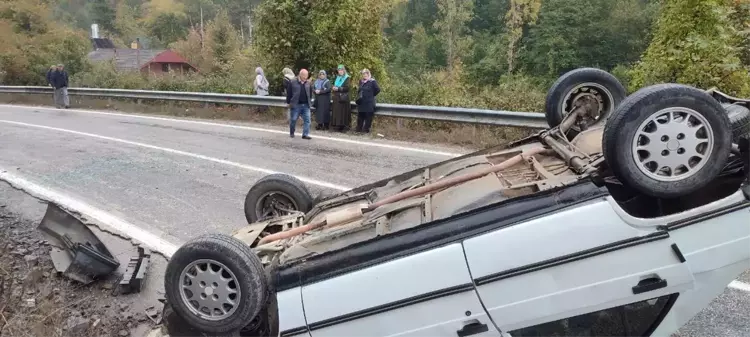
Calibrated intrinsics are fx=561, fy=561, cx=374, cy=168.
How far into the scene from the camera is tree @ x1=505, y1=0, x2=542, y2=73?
4900cm

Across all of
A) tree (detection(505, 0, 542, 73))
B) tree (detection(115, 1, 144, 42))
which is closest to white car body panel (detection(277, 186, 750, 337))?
tree (detection(505, 0, 542, 73))

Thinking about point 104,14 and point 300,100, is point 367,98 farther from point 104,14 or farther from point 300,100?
point 104,14

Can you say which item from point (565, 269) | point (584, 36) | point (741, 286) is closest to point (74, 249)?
point (565, 269)

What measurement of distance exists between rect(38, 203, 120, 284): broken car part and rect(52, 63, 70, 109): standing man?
14.9 metres

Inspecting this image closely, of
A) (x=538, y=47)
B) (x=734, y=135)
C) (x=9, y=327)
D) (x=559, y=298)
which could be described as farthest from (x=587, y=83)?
(x=538, y=47)

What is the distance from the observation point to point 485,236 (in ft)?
9.13

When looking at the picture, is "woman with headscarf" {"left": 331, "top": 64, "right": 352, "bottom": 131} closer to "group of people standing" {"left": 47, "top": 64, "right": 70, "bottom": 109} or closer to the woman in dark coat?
the woman in dark coat

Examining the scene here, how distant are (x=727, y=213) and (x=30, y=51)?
35210 mm

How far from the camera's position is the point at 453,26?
55.7m

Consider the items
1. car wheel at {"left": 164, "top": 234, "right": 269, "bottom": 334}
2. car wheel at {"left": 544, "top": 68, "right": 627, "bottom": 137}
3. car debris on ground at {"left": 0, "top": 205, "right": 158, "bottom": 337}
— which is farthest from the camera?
car wheel at {"left": 544, "top": 68, "right": 627, "bottom": 137}

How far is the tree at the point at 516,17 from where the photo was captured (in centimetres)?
4900

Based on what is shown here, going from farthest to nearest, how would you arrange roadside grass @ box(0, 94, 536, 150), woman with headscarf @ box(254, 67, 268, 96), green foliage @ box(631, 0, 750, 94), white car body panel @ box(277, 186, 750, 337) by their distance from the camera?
woman with headscarf @ box(254, 67, 268, 96)
roadside grass @ box(0, 94, 536, 150)
green foliage @ box(631, 0, 750, 94)
white car body panel @ box(277, 186, 750, 337)

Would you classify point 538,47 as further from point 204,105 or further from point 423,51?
point 204,105

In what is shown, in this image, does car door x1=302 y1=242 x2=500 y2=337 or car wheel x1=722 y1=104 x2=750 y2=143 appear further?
car wheel x1=722 y1=104 x2=750 y2=143
